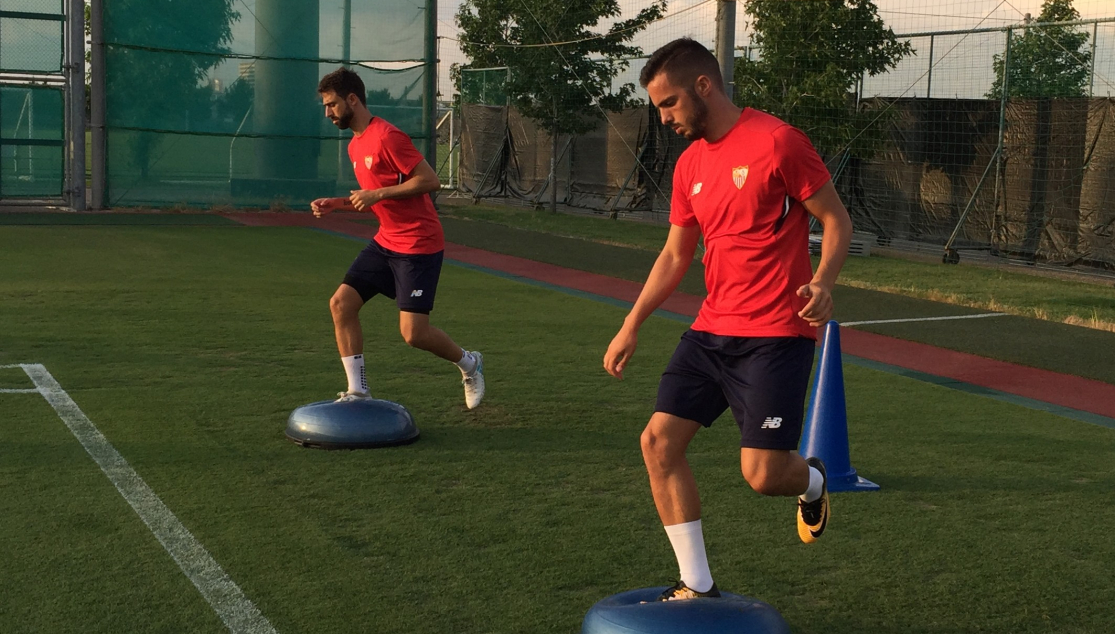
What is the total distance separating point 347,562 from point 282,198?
64.0ft

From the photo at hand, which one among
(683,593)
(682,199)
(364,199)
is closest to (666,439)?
(683,593)

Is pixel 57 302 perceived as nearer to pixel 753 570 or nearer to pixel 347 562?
pixel 347 562

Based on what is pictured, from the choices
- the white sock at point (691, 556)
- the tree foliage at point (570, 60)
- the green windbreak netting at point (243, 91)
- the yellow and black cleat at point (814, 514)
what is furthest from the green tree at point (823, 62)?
the white sock at point (691, 556)

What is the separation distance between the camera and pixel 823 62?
1780 cm

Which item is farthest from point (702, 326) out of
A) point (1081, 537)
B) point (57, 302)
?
point (57, 302)

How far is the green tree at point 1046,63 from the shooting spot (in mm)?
16094

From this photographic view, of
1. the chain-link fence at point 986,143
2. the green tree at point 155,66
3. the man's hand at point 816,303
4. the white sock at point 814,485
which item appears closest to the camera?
the man's hand at point 816,303

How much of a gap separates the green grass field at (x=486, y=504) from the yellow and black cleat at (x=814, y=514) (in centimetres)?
21

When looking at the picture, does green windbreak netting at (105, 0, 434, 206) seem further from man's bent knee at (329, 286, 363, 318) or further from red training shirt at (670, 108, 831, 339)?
red training shirt at (670, 108, 831, 339)

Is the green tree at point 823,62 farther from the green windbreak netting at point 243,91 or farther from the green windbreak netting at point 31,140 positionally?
the green windbreak netting at point 31,140

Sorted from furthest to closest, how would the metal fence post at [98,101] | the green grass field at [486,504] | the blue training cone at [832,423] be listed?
the metal fence post at [98,101]
the blue training cone at [832,423]
the green grass field at [486,504]

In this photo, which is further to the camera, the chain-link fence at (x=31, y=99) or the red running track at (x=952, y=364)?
the chain-link fence at (x=31, y=99)

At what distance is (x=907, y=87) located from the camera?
59.1ft

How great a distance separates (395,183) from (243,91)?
56.4 feet
